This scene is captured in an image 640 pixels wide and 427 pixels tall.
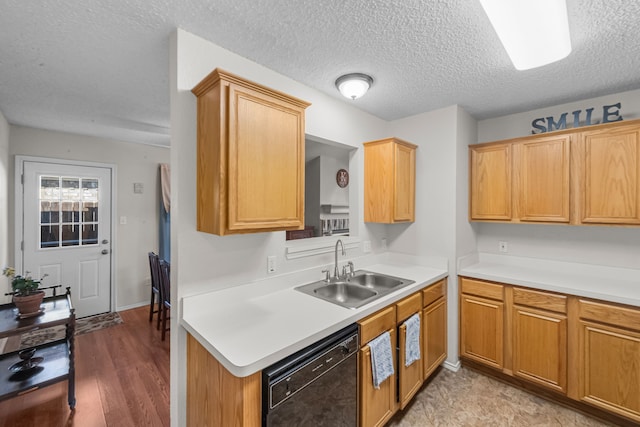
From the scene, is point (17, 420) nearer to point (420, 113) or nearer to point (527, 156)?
point (420, 113)

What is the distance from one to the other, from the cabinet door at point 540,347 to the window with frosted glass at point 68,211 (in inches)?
191

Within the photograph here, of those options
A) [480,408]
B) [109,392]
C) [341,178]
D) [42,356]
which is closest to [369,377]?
[480,408]

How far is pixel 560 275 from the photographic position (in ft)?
7.84

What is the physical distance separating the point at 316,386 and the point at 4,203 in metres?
3.77

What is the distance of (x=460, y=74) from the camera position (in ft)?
6.55

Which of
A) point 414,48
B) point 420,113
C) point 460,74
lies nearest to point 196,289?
point 414,48

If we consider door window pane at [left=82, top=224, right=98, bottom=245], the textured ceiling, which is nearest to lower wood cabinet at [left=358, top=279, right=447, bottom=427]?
the textured ceiling

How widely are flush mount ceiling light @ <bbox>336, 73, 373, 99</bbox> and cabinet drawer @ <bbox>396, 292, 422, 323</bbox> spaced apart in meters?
1.51

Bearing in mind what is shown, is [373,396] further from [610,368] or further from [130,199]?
[130,199]

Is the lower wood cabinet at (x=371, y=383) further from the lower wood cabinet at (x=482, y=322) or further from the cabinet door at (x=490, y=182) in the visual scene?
the cabinet door at (x=490, y=182)

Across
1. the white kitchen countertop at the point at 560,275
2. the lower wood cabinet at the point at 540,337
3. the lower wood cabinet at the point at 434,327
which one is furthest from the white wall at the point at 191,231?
the lower wood cabinet at the point at 540,337

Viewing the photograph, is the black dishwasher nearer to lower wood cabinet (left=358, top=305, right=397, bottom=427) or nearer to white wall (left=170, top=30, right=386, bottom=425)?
lower wood cabinet (left=358, top=305, right=397, bottom=427)

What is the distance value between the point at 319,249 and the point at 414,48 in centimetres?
151

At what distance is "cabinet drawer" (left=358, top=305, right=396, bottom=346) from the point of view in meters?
1.60
